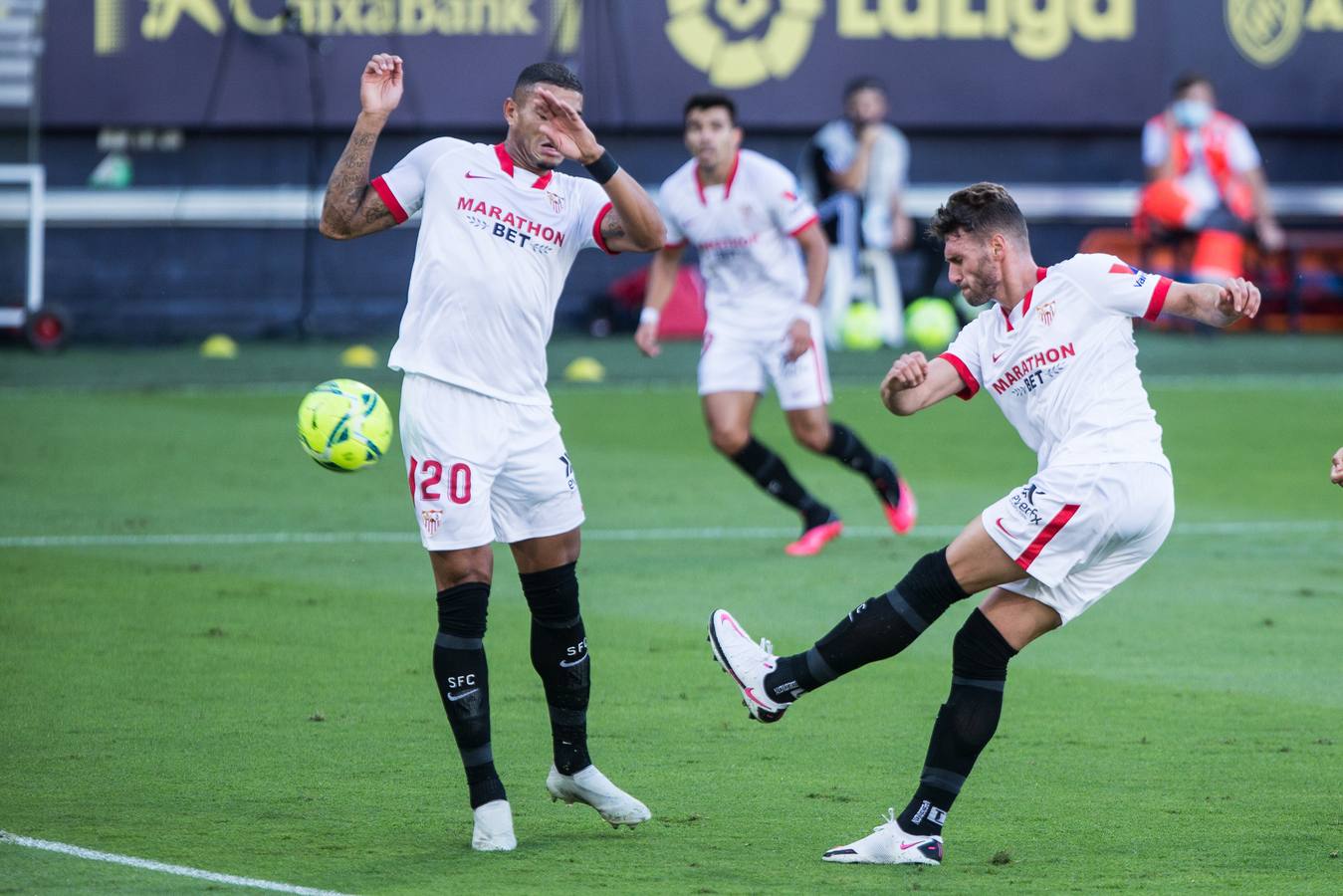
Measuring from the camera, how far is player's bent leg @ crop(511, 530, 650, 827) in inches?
245

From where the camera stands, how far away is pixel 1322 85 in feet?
80.4

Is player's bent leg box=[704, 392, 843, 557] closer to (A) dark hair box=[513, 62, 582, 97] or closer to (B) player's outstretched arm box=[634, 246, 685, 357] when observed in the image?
(B) player's outstretched arm box=[634, 246, 685, 357]

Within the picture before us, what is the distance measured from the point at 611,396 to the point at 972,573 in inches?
517

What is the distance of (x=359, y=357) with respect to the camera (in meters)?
20.8

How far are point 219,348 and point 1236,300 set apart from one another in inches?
698

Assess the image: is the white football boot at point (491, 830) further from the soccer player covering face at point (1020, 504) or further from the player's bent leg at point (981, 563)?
the player's bent leg at point (981, 563)

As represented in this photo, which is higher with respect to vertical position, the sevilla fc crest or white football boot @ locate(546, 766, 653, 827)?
the sevilla fc crest

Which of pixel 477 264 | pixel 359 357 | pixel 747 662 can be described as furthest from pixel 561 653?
pixel 359 357

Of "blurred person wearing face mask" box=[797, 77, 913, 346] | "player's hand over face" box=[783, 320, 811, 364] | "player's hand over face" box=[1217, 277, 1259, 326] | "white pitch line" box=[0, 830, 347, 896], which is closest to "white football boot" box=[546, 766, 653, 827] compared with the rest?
"white pitch line" box=[0, 830, 347, 896]

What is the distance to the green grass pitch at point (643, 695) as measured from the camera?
5754 mm

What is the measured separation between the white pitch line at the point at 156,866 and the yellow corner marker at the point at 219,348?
640 inches

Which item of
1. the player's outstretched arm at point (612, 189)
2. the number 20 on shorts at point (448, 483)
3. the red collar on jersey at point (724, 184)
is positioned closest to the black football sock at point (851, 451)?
the red collar on jersey at point (724, 184)

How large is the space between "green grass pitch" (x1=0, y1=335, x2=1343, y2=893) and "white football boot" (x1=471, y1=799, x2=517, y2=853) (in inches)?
3.3

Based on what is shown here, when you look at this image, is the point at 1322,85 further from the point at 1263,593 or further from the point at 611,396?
the point at 1263,593
